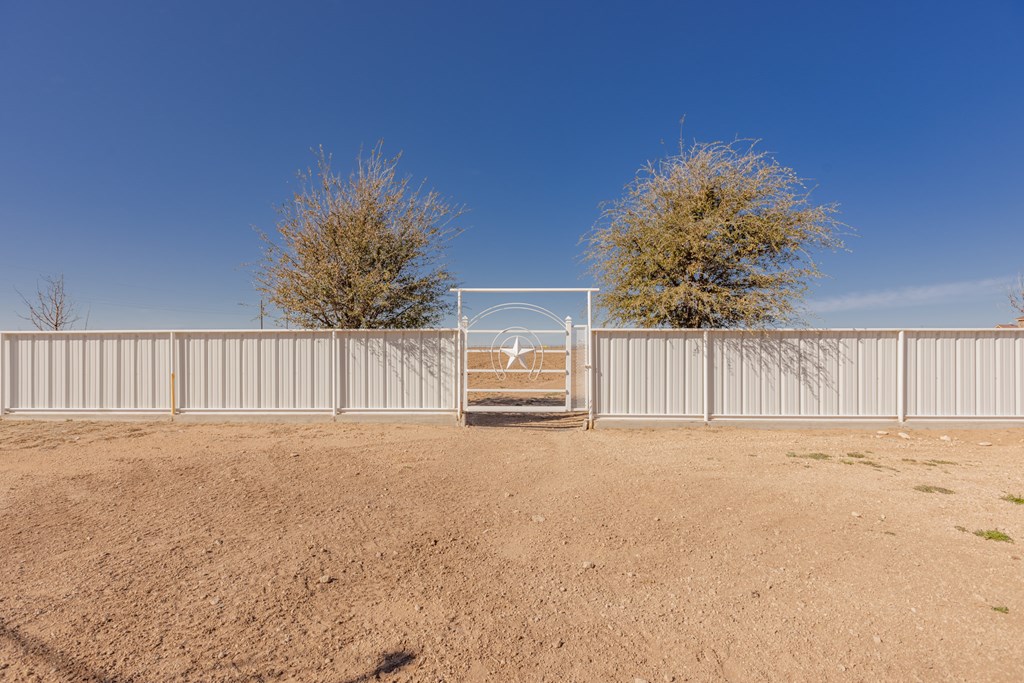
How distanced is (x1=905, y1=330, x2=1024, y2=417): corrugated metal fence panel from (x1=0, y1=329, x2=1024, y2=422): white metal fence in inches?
0.8

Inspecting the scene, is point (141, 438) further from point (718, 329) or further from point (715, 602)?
point (718, 329)

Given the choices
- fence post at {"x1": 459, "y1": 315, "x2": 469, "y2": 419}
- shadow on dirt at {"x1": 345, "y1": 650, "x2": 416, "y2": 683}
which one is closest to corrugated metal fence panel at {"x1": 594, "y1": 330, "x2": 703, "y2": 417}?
fence post at {"x1": 459, "y1": 315, "x2": 469, "y2": 419}

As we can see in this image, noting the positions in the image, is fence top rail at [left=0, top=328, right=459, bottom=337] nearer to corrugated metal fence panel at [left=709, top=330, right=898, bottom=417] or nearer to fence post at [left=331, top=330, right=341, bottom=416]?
fence post at [left=331, top=330, right=341, bottom=416]

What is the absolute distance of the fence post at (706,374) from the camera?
9242mm

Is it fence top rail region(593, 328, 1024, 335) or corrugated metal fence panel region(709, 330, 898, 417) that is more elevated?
fence top rail region(593, 328, 1024, 335)

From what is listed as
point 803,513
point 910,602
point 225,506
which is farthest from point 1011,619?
point 225,506

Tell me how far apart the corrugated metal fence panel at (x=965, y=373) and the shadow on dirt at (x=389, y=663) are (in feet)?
35.2

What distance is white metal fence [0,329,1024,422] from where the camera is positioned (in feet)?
29.8

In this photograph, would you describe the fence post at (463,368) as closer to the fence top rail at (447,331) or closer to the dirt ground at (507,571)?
the fence top rail at (447,331)

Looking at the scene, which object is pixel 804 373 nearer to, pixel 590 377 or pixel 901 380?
pixel 901 380

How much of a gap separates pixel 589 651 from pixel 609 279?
914 centimetres

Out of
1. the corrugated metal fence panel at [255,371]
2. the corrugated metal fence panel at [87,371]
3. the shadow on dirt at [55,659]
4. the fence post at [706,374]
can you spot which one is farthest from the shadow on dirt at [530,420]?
the shadow on dirt at [55,659]

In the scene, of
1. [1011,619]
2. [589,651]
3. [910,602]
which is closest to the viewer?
[589,651]

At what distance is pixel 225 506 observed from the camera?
4730 millimetres
